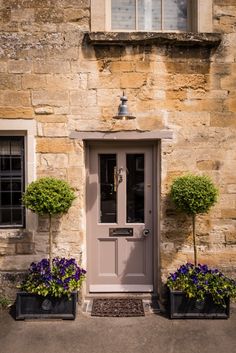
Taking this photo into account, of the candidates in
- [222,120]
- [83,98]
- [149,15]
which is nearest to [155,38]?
[149,15]

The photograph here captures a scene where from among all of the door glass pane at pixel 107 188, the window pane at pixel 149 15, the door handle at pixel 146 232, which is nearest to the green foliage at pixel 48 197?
the door glass pane at pixel 107 188

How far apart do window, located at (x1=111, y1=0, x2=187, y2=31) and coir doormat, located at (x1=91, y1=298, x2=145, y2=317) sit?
4.02 metres

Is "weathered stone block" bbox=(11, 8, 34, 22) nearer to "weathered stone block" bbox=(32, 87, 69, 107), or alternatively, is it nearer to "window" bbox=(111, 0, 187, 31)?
"weathered stone block" bbox=(32, 87, 69, 107)

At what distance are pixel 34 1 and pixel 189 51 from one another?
2304mm

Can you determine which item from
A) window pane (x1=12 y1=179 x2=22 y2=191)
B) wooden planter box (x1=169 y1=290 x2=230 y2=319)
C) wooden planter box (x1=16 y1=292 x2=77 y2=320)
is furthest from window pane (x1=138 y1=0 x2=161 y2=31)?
wooden planter box (x1=16 y1=292 x2=77 y2=320)

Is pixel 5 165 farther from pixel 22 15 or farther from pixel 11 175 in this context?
pixel 22 15

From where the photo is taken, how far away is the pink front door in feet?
16.1

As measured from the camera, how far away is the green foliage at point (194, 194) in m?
4.22

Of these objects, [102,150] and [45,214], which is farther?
[102,150]

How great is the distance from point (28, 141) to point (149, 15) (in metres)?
2.60

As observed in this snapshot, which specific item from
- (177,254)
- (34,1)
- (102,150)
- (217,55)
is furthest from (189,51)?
(177,254)

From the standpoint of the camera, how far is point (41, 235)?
466 cm

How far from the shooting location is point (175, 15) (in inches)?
191

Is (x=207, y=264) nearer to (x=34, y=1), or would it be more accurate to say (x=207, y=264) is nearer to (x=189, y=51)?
(x=189, y=51)
